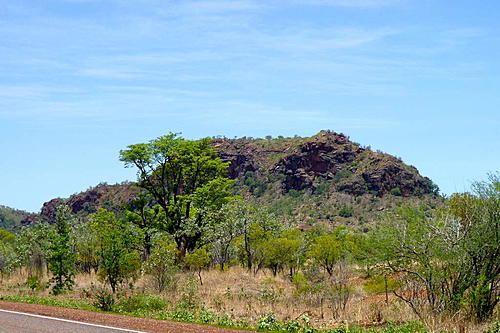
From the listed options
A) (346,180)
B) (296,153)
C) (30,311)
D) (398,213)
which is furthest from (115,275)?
(296,153)

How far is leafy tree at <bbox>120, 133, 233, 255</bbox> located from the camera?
39.1 metres

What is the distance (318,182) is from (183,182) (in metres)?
72.1

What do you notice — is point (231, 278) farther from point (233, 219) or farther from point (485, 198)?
point (485, 198)

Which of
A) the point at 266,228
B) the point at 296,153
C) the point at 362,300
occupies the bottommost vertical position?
the point at 362,300

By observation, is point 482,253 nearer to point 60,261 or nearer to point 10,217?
point 60,261

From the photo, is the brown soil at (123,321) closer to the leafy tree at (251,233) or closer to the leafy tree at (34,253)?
the leafy tree at (251,233)

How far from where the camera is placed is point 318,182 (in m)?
112

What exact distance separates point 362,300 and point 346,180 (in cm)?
8425

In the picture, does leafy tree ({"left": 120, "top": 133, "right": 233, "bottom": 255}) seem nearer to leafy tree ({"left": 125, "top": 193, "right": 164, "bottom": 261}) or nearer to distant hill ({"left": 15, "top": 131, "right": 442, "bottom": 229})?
leafy tree ({"left": 125, "top": 193, "right": 164, "bottom": 261})

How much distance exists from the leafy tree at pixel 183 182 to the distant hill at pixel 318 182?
46.9 m

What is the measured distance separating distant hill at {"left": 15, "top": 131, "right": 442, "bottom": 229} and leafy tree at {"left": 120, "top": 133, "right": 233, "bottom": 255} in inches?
1848

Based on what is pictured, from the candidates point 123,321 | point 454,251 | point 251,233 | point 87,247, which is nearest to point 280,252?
point 251,233

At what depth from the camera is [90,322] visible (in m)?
13.4

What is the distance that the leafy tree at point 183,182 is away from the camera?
3912 cm
